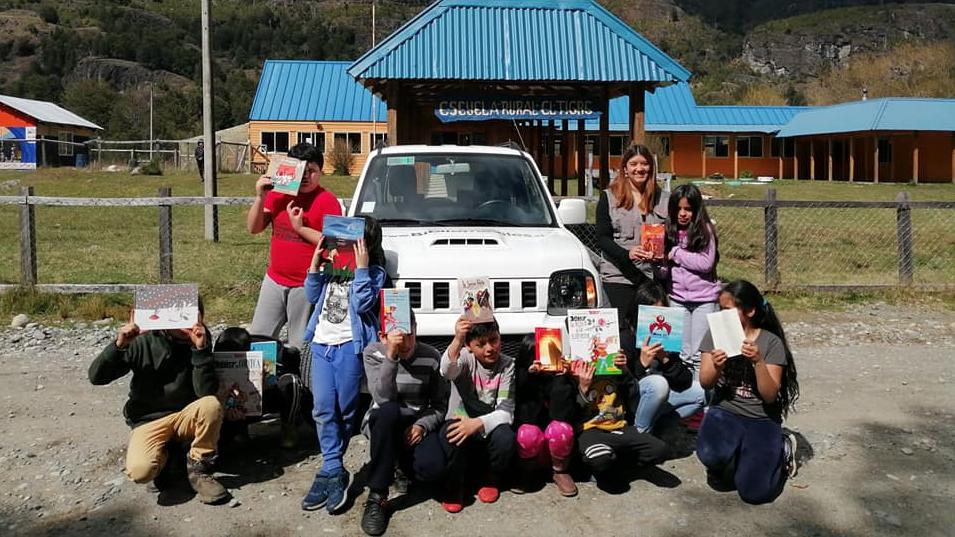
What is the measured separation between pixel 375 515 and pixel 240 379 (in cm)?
124

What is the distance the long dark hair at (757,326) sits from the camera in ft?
15.1

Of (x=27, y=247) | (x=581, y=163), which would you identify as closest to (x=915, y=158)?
(x=581, y=163)

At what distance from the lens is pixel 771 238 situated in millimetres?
10250

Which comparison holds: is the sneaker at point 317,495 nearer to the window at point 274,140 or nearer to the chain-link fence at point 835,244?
the chain-link fence at point 835,244

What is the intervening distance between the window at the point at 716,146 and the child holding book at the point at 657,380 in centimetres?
4109

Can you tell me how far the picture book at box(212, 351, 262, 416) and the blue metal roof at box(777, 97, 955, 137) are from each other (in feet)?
124

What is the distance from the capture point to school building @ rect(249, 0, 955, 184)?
39.0ft

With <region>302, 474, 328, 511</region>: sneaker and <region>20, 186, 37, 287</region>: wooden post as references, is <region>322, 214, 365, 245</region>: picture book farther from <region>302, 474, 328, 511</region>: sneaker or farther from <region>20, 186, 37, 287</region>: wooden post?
<region>20, 186, 37, 287</region>: wooden post

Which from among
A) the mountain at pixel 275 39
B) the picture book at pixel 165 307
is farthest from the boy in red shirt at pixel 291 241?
the mountain at pixel 275 39

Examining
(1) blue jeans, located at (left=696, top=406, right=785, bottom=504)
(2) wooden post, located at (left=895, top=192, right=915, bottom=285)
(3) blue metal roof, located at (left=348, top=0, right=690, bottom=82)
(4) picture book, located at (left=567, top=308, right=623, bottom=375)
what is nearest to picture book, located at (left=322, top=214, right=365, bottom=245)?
(4) picture book, located at (left=567, top=308, right=623, bottom=375)

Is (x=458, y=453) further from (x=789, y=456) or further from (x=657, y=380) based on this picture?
(x=789, y=456)

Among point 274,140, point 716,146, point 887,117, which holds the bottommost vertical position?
point 716,146

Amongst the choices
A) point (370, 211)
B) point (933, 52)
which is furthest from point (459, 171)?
point (933, 52)

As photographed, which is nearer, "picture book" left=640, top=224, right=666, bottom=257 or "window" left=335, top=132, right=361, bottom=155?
"picture book" left=640, top=224, right=666, bottom=257
